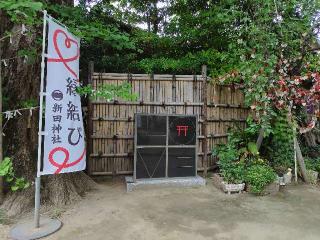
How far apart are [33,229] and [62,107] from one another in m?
1.75

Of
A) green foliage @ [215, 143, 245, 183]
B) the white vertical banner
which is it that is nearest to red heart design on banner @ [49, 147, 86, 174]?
the white vertical banner

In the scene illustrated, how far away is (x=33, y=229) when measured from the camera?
4.56 m

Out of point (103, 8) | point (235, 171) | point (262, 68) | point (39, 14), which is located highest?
point (103, 8)

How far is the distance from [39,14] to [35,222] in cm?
321

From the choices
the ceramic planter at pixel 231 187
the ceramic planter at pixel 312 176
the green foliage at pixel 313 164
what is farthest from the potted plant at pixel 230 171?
the green foliage at pixel 313 164

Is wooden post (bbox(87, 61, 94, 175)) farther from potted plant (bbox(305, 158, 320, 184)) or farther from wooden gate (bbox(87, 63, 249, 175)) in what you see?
potted plant (bbox(305, 158, 320, 184))

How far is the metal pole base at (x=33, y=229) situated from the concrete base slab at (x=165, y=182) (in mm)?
1945

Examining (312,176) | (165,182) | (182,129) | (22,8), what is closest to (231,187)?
(165,182)

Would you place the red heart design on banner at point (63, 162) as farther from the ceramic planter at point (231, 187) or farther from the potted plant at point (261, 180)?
the potted plant at point (261, 180)

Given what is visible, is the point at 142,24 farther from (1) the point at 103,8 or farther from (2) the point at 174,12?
(1) the point at 103,8

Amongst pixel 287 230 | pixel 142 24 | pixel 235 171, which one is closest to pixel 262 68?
pixel 235 171

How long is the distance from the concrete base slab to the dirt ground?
15cm

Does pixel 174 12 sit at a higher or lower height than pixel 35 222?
higher

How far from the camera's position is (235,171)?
6.68m
